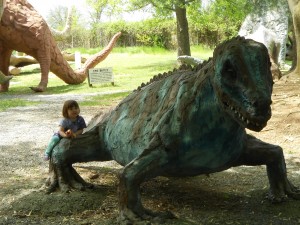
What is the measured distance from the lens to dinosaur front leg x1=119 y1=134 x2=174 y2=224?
10.3ft

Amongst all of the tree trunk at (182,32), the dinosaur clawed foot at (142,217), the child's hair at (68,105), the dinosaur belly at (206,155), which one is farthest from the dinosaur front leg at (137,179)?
the tree trunk at (182,32)

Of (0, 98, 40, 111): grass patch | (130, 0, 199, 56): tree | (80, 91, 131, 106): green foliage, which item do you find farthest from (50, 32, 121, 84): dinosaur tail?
(130, 0, 199, 56): tree

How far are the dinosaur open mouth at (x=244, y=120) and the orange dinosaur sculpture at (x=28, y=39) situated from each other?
12383mm

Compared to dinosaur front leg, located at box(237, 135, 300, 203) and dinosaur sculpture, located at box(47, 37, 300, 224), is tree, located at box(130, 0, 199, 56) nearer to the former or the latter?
dinosaur sculpture, located at box(47, 37, 300, 224)

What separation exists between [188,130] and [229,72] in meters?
0.54

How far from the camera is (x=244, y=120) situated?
265 centimetres

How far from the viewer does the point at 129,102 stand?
4.05m

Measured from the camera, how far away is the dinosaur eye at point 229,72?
107 inches

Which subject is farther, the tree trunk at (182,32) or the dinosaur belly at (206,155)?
the tree trunk at (182,32)

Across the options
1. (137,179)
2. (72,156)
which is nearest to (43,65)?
(72,156)

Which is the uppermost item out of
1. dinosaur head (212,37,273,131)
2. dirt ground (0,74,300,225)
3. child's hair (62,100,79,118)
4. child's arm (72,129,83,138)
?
dinosaur head (212,37,273,131)

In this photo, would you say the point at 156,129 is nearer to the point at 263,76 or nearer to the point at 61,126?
the point at 263,76

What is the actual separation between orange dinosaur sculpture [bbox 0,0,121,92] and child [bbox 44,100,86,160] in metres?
10.5

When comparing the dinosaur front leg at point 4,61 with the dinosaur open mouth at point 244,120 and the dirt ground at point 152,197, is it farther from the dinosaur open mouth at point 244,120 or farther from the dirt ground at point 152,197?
the dinosaur open mouth at point 244,120
